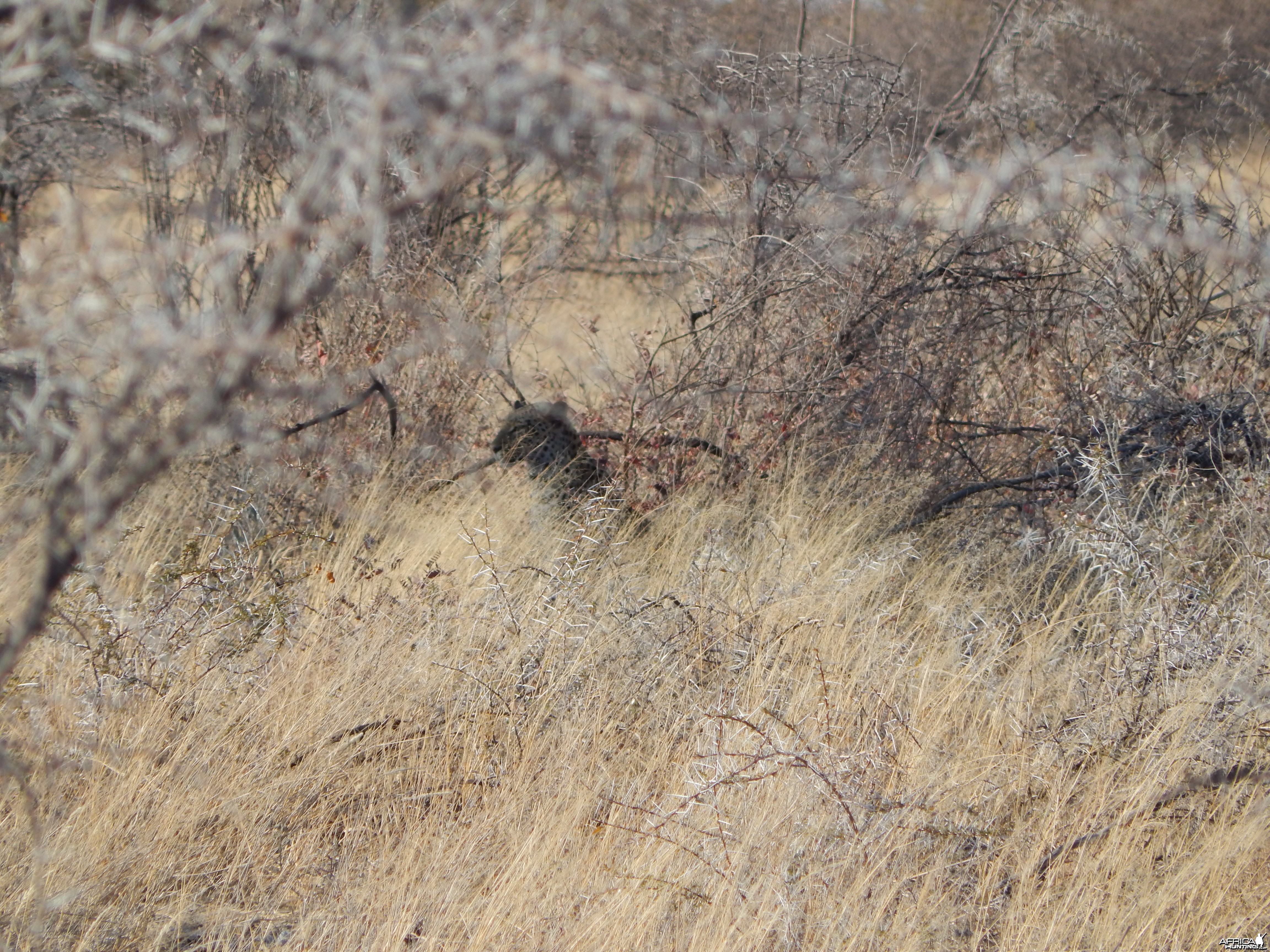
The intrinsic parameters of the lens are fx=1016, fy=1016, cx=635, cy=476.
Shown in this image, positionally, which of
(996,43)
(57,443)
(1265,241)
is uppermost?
(996,43)

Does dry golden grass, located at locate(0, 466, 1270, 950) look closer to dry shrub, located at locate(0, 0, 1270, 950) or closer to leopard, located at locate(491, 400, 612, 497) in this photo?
dry shrub, located at locate(0, 0, 1270, 950)

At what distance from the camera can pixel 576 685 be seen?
2791mm

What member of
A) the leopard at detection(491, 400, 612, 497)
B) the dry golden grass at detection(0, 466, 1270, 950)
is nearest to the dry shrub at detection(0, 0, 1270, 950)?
the dry golden grass at detection(0, 466, 1270, 950)

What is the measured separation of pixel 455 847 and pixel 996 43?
602cm

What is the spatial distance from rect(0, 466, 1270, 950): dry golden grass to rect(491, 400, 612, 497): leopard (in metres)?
0.65

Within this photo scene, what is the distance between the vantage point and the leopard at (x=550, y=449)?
4164 mm

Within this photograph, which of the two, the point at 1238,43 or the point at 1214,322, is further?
the point at 1238,43

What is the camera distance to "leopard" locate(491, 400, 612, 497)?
416 centimetres

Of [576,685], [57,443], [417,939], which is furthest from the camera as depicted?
[57,443]

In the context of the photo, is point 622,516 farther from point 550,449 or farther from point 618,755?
point 618,755

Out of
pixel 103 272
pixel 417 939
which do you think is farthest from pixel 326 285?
pixel 417 939

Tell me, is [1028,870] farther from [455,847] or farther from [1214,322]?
[1214,322]
